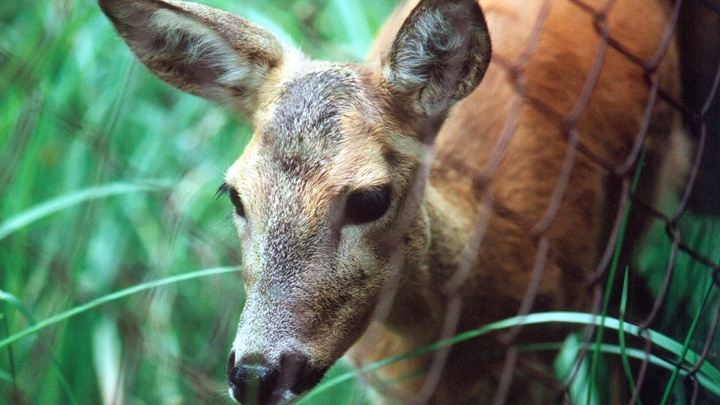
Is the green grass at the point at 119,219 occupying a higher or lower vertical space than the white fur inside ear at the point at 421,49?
lower

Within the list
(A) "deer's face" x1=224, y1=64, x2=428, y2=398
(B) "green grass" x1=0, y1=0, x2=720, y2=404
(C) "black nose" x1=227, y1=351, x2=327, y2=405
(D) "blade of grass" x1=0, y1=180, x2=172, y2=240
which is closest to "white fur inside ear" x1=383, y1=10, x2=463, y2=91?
(A) "deer's face" x1=224, y1=64, x2=428, y2=398

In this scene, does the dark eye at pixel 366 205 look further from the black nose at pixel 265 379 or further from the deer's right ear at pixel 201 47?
the deer's right ear at pixel 201 47

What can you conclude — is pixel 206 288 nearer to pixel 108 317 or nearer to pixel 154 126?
pixel 108 317

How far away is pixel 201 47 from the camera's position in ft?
8.95

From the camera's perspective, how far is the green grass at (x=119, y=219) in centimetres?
307

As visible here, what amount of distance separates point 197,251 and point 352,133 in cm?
139

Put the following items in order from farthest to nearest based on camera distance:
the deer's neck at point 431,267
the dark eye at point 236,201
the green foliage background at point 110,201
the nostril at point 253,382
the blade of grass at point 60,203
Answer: the green foliage background at point 110,201
the blade of grass at point 60,203
the deer's neck at point 431,267
the dark eye at point 236,201
the nostril at point 253,382

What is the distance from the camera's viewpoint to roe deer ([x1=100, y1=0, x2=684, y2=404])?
89.0 inches

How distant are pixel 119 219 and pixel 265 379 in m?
1.85

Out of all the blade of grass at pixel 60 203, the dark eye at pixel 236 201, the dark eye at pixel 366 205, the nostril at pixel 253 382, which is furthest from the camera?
the blade of grass at pixel 60 203

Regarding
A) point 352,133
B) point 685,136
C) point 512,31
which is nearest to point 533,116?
point 512,31

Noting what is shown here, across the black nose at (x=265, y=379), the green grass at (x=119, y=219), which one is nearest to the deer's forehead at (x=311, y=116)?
the green grass at (x=119, y=219)

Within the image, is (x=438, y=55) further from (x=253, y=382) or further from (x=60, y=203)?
(x=60, y=203)

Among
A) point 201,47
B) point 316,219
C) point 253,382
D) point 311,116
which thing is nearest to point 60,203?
point 201,47
